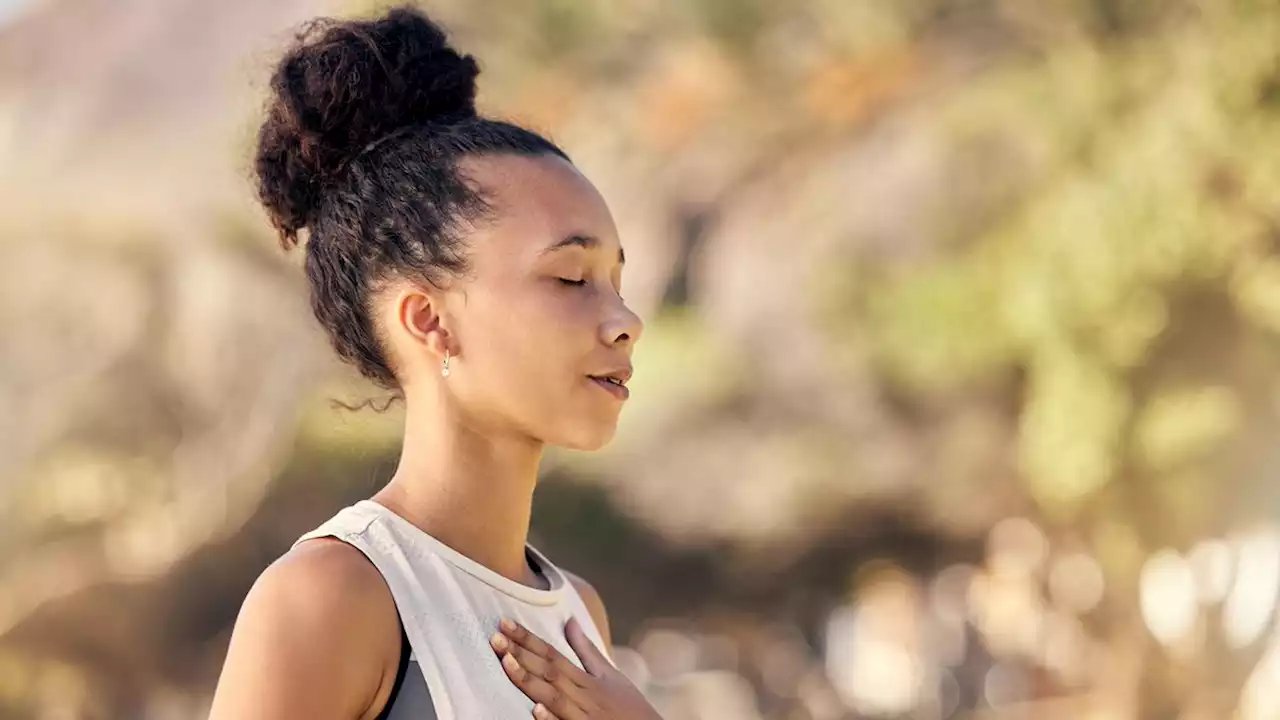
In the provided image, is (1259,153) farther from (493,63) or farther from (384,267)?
(384,267)

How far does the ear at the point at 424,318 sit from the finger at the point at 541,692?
258 millimetres

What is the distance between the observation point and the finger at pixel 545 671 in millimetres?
1040

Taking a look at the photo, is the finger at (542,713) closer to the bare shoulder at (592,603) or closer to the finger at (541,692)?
the finger at (541,692)

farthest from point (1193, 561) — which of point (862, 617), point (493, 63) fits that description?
point (493, 63)

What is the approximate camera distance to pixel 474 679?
1010mm

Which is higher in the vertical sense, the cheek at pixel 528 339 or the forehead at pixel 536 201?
the forehead at pixel 536 201

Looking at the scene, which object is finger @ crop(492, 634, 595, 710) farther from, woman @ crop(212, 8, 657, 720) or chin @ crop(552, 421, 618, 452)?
chin @ crop(552, 421, 618, 452)

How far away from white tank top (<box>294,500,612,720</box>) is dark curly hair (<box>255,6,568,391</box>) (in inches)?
7.1

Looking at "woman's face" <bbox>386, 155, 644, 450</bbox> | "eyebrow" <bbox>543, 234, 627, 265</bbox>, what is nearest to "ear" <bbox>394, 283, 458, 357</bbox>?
"woman's face" <bbox>386, 155, 644, 450</bbox>

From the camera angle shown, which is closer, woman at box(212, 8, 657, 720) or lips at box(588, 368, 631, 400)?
woman at box(212, 8, 657, 720)

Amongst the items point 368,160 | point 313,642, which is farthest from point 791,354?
point 313,642

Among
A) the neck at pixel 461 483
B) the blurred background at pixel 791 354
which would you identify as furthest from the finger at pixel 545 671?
the blurred background at pixel 791 354

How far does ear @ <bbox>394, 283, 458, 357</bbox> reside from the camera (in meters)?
1.13

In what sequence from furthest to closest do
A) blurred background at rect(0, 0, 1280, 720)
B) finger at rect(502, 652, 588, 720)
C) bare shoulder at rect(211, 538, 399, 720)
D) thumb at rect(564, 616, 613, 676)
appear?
1. blurred background at rect(0, 0, 1280, 720)
2. thumb at rect(564, 616, 613, 676)
3. finger at rect(502, 652, 588, 720)
4. bare shoulder at rect(211, 538, 399, 720)
